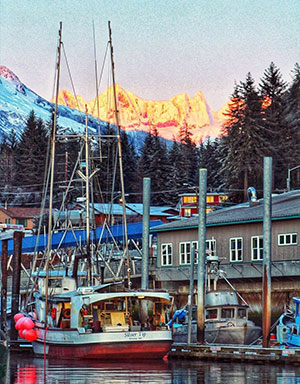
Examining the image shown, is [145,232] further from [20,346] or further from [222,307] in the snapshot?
[20,346]

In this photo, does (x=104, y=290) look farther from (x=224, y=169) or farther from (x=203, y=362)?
(x=224, y=169)

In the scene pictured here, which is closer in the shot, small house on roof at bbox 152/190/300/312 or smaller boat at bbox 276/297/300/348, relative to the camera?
smaller boat at bbox 276/297/300/348

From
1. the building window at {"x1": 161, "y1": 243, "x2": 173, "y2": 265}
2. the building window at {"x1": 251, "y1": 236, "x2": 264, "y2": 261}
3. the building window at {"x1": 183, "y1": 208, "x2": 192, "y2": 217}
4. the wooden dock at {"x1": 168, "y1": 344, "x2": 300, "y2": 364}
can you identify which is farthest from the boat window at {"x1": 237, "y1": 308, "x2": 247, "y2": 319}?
the building window at {"x1": 183, "y1": 208, "x2": 192, "y2": 217}

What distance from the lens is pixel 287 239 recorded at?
56719 mm

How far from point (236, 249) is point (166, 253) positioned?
7.07 m

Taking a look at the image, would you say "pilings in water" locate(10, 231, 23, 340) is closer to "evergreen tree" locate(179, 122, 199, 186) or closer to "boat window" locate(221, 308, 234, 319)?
"boat window" locate(221, 308, 234, 319)

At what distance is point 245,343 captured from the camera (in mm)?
46562

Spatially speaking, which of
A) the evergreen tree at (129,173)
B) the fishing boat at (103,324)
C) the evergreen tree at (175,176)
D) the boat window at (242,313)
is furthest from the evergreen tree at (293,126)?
the fishing boat at (103,324)

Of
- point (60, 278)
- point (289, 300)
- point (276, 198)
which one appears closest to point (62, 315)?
point (60, 278)

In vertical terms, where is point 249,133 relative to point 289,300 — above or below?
above

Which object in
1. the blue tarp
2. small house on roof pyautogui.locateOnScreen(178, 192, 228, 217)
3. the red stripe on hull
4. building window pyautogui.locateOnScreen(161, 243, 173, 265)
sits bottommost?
the red stripe on hull

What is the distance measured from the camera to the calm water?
3412cm

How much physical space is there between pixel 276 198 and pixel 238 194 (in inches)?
2017

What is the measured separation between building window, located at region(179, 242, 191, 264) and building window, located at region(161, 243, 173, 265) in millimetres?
1083
